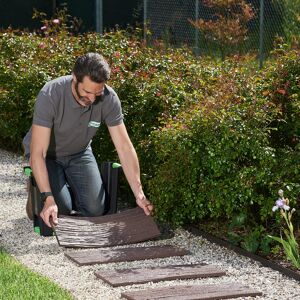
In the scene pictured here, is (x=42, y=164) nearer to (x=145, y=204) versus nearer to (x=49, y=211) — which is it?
(x=49, y=211)

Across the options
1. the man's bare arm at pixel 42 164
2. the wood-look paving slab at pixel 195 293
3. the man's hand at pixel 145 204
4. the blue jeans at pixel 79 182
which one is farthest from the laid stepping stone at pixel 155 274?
the blue jeans at pixel 79 182

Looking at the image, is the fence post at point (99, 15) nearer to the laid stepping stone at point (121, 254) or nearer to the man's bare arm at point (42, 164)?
the man's bare arm at point (42, 164)

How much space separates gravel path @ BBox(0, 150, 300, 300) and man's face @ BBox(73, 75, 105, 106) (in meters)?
1.04

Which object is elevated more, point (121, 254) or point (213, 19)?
point (213, 19)

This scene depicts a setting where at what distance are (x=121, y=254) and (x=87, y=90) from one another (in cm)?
113

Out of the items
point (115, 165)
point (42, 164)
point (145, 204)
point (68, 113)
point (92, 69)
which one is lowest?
point (145, 204)

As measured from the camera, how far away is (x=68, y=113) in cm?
643

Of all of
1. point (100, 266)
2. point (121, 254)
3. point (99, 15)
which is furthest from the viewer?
point (99, 15)

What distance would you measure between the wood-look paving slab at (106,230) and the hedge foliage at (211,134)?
0.17 m

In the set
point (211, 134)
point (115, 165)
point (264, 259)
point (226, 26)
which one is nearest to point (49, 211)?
point (115, 165)

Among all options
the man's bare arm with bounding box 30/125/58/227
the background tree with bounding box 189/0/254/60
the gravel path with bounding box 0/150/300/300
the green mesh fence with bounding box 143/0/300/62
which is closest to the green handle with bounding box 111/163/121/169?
the gravel path with bounding box 0/150/300/300

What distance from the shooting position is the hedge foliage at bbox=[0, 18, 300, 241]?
245 inches

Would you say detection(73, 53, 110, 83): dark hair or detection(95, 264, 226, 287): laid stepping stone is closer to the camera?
detection(95, 264, 226, 287): laid stepping stone

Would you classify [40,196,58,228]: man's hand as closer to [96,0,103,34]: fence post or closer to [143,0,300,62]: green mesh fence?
[143,0,300,62]: green mesh fence
